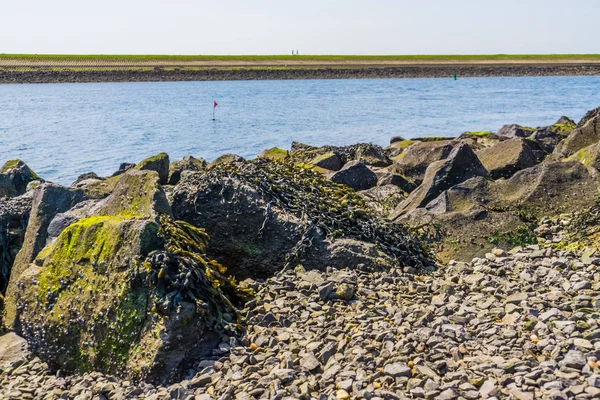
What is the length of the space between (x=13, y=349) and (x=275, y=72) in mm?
68688

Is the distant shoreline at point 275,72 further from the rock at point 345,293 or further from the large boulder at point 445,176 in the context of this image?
the rock at point 345,293

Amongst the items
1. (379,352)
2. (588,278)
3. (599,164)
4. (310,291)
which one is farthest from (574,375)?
(599,164)

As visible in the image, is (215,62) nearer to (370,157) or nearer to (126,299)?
(370,157)

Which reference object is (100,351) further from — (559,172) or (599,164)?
(599,164)

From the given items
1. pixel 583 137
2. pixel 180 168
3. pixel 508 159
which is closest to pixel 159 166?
pixel 180 168

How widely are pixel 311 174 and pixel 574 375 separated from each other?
181 inches

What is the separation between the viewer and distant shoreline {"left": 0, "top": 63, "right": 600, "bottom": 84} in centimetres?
6644

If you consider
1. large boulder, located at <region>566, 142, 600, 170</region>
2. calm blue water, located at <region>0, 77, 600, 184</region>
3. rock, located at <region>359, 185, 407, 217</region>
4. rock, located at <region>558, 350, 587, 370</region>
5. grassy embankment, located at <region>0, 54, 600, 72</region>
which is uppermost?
grassy embankment, located at <region>0, 54, 600, 72</region>

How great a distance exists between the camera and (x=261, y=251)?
6078 millimetres

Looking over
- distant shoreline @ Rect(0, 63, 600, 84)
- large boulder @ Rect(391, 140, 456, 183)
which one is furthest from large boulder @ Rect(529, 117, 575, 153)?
distant shoreline @ Rect(0, 63, 600, 84)

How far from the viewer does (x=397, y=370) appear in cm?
374

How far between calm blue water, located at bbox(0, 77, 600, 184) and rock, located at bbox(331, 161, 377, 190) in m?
9.32

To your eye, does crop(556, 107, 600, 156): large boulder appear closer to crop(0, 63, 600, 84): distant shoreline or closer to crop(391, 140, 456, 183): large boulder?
crop(391, 140, 456, 183): large boulder

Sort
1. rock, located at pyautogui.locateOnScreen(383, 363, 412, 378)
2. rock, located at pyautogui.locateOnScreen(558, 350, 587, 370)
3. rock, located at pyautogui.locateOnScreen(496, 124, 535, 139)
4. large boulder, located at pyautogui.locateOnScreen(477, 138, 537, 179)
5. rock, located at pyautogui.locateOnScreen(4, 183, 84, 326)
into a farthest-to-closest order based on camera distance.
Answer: rock, located at pyautogui.locateOnScreen(496, 124, 535, 139)
large boulder, located at pyautogui.locateOnScreen(477, 138, 537, 179)
rock, located at pyautogui.locateOnScreen(4, 183, 84, 326)
rock, located at pyautogui.locateOnScreen(383, 363, 412, 378)
rock, located at pyautogui.locateOnScreen(558, 350, 587, 370)
